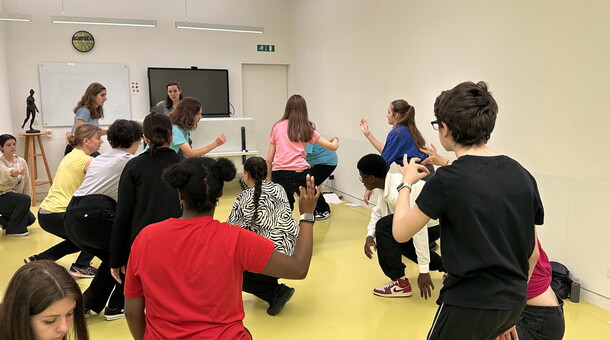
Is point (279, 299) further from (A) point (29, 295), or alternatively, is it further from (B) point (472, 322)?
(A) point (29, 295)

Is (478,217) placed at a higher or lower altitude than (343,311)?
higher

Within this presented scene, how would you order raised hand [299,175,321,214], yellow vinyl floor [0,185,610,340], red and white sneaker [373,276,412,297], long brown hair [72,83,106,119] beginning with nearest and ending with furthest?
raised hand [299,175,321,214] → yellow vinyl floor [0,185,610,340] → red and white sneaker [373,276,412,297] → long brown hair [72,83,106,119]

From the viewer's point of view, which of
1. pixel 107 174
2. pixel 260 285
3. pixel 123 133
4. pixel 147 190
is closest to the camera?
pixel 147 190

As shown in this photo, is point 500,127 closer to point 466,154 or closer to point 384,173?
point 384,173

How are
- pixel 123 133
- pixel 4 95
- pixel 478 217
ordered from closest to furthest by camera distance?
pixel 478 217
pixel 123 133
pixel 4 95

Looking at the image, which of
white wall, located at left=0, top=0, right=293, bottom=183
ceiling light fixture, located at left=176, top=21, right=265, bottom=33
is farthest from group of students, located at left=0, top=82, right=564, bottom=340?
white wall, located at left=0, top=0, right=293, bottom=183

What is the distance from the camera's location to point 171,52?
26.1 feet

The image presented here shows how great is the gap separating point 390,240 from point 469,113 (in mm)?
2171

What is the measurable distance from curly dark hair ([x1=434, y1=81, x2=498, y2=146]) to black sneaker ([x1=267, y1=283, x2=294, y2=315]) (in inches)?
86.8

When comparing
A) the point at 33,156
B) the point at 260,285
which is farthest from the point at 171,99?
the point at 260,285

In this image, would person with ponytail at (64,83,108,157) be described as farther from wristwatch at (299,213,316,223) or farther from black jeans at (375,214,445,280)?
wristwatch at (299,213,316,223)

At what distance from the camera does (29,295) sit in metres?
1.35

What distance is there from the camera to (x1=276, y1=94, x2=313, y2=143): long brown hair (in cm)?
476

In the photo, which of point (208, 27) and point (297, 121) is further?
point (208, 27)
